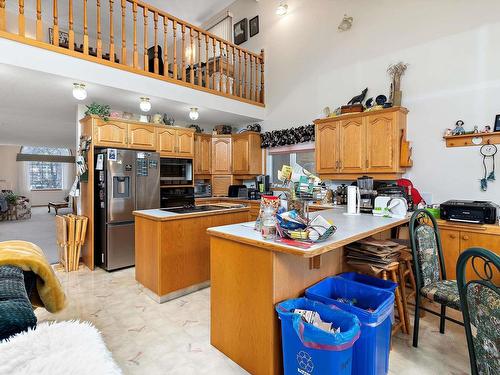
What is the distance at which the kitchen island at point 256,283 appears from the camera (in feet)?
5.26

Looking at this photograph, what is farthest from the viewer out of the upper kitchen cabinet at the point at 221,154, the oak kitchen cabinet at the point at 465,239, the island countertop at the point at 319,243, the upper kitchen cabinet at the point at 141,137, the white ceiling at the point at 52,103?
the upper kitchen cabinet at the point at 221,154

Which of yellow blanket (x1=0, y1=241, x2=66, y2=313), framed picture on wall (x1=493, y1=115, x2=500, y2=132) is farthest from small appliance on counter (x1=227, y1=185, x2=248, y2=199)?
yellow blanket (x1=0, y1=241, x2=66, y2=313)

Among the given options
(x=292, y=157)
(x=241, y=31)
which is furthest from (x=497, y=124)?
(x=241, y=31)

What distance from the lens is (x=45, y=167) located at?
1216 cm

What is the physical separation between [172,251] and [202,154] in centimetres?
302

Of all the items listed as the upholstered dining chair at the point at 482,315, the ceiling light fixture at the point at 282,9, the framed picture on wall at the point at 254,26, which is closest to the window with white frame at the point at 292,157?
the ceiling light fixture at the point at 282,9

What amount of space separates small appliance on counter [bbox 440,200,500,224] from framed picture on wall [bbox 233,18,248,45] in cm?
535

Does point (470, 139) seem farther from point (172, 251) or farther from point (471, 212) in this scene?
point (172, 251)

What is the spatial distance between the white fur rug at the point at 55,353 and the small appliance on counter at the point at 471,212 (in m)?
3.33

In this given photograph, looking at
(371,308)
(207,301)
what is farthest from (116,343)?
(371,308)

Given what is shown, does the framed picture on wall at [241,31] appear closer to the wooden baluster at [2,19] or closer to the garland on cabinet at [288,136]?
Result: the garland on cabinet at [288,136]

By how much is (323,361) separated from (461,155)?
3210mm

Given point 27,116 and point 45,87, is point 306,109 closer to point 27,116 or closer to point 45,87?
point 45,87

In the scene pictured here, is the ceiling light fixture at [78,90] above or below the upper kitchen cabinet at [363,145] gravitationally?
above
